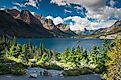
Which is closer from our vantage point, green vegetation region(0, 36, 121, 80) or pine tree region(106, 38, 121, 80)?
pine tree region(106, 38, 121, 80)

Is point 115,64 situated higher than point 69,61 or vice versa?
point 115,64

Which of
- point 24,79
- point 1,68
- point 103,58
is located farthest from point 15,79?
point 103,58

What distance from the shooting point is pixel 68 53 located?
93.1 meters

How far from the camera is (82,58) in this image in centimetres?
9006

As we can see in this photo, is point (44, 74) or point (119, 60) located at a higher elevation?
point (119, 60)

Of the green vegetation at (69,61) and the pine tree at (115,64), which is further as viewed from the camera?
the green vegetation at (69,61)

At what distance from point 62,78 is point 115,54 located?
94.9 feet

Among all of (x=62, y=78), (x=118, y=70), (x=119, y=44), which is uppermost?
(x=119, y=44)

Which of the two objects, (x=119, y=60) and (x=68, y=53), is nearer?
(x=119, y=60)

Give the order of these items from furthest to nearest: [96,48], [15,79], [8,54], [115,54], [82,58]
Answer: [8,54]
[82,58]
[96,48]
[15,79]
[115,54]

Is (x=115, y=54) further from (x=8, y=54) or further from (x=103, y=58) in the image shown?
(x=8, y=54)

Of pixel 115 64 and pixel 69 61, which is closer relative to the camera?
pixel 115 64

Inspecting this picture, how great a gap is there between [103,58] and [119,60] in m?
40.7

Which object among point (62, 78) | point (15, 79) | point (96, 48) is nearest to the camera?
point (15, 79)
